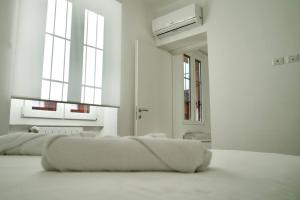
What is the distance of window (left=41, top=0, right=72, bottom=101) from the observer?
2295 mm

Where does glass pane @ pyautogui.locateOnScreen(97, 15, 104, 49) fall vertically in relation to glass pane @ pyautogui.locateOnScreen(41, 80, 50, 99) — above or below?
above

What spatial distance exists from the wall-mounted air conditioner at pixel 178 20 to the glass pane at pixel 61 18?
1374 millimetres

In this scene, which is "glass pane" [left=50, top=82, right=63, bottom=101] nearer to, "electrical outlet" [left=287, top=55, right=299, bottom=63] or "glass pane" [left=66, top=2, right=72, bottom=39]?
"glass pane" [left=66, top=2, right=72, bottom=39]

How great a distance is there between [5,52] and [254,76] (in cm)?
255

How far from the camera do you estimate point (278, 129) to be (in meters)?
2.27

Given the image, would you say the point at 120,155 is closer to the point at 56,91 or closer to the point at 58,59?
the point at 56,91

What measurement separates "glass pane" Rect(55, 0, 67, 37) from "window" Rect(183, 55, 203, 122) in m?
2.26

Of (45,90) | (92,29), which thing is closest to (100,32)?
Result: (92,29)

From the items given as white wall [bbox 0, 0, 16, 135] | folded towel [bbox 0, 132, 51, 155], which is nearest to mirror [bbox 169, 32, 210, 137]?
white wall [bbox 0, 0, 16, 135]

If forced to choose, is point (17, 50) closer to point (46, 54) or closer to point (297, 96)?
point (46, 54)

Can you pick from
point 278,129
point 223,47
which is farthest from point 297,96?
point 223,47

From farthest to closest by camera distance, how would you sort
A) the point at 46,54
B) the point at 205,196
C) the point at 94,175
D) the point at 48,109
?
the point at 48,109 < the point at 46,54 < the point at 94,175 < the point at 205,196

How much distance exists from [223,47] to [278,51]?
625 mm

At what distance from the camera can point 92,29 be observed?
2.77m
